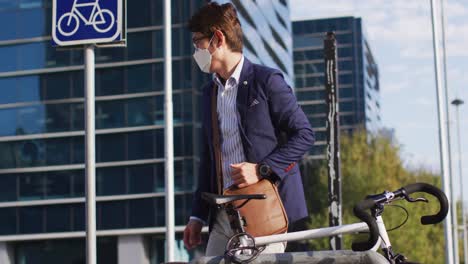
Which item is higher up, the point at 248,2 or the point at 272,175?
the point at 248,2

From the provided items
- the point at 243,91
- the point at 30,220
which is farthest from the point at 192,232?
the point at 30,220

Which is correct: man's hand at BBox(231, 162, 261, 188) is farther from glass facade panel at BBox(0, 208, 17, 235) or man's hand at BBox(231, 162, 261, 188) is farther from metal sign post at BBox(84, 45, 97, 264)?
glass facade panel at BBox(0, 208, 17, 235)

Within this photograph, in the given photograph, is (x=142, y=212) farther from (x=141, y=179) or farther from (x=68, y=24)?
(x=68, y=24)

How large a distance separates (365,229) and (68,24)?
4578mm

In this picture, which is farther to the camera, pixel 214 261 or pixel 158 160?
pixel 158 160

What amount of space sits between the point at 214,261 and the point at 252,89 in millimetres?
977

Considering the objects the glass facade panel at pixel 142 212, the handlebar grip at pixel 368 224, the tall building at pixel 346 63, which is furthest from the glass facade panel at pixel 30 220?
the tall building at pixel 346 63

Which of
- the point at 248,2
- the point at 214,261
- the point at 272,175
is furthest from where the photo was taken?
the point at 248,2

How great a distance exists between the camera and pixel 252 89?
→ 393 cm

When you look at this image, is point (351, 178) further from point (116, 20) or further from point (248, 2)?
point (116, 20)

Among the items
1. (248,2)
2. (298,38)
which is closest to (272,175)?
(248,2)

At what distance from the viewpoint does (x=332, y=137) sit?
46.9 feet

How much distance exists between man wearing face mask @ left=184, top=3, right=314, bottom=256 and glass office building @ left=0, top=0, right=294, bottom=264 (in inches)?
1695

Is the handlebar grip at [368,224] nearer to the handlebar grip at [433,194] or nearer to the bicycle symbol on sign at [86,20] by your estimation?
the handlebar grip at [433,194]
